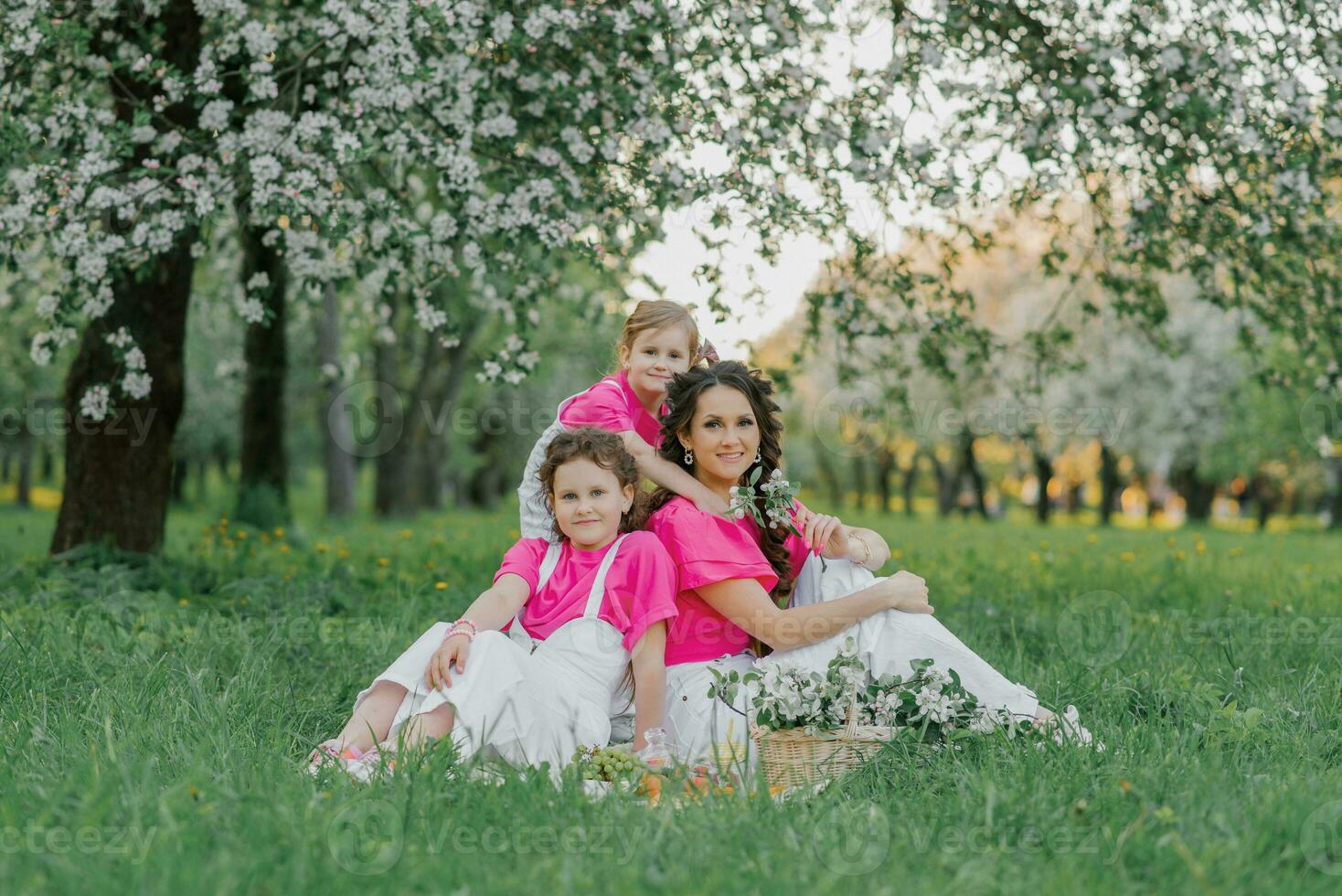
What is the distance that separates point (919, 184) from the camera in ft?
21.1

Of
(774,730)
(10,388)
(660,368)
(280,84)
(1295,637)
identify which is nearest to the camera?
(774,730)

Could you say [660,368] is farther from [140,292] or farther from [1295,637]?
[140,292]

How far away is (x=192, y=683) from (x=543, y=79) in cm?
367

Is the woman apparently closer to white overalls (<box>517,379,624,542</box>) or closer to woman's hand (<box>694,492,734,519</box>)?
woman's hand (<box>694,492,734,519</box>)

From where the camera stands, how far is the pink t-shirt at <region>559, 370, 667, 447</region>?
195 inches

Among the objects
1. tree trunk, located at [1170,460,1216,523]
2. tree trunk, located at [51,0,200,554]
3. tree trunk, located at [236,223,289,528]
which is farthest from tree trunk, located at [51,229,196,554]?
tree trunk, located at [1170,460,1216,523]

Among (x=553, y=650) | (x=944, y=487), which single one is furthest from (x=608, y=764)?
(x=944, y=487)

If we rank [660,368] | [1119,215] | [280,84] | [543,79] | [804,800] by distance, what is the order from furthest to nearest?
1. [1119,215]
2. [280,84]
3. [543,79]
4. [660,368]
5. [804,800]

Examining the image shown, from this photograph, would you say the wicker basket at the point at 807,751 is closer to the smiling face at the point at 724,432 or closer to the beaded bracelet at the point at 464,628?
the beaded bracelet at the point at 464,628

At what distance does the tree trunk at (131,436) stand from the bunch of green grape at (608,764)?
5.10 m

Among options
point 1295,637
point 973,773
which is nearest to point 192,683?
point 973,773

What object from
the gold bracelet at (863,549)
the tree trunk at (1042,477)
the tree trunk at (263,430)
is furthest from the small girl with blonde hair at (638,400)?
the tree trunk at (1042,477)

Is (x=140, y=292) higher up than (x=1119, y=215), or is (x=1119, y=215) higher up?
(x=1119, y=215)

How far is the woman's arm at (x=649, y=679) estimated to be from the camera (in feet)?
13.7
